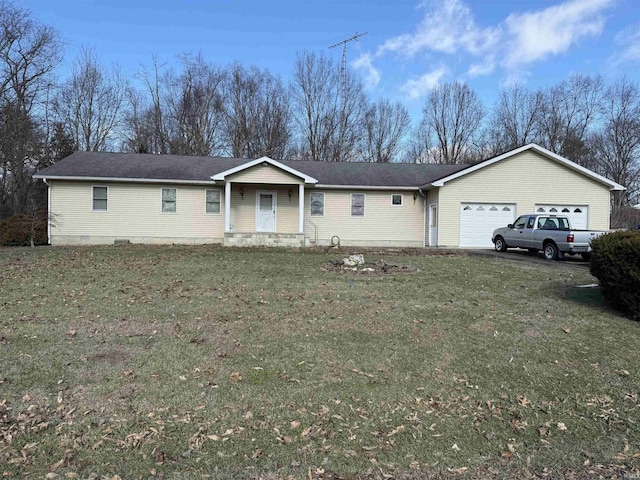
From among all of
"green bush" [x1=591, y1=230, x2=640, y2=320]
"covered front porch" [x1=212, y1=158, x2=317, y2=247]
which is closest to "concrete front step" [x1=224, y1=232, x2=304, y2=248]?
"covered front porch" [x1=212, y1=158, x2=317, y2=247]

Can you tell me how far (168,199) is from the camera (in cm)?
1777

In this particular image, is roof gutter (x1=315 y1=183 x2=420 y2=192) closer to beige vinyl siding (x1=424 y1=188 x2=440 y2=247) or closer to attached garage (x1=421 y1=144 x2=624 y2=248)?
beige vinyl siding (x1=424 y1=188 x2=440 y2=247)

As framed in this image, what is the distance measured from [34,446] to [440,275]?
8440 millimetres

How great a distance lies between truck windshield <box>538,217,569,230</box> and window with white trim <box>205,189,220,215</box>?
42.7 ft

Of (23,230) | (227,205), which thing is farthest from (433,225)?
(23,230)

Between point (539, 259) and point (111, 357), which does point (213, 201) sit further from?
point (111, 357)

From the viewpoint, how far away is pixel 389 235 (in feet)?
62.0

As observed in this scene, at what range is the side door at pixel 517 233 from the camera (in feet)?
51.1

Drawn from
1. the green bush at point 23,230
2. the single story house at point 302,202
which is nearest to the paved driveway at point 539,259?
the single story house at point 302,202

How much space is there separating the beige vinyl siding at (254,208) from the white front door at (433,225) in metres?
6.07

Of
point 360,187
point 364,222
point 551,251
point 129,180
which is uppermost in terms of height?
point 129,180

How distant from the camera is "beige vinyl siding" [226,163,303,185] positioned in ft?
55.9

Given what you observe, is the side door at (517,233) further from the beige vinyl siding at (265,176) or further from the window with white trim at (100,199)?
the window with white trim at (100,199)

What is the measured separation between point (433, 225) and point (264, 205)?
25.0ft
